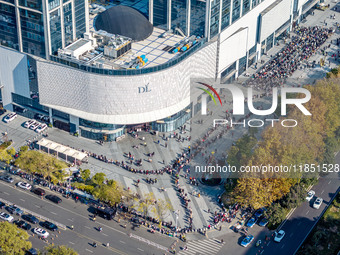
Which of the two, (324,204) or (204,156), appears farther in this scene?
(204,156)

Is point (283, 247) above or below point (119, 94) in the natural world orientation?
below

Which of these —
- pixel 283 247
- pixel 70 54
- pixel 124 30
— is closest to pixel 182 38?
pixel 124 30

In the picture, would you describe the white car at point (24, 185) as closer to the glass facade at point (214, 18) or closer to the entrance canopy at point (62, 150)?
the entrance canopy at point (62, 150)

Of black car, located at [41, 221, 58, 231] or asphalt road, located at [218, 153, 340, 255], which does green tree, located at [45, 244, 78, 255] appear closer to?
black car, located at [41, 221, 58, 231]

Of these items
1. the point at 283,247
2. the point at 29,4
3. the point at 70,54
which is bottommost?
the point at 283,247

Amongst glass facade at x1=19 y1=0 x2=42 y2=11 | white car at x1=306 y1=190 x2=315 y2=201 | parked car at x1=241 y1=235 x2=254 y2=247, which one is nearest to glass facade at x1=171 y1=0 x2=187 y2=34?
glass facade at x1=19 y1=0 x2=42 y2=11

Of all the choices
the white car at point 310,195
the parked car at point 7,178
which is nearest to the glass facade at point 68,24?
the parked car at point 7,178

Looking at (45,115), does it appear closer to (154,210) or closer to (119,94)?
(119,94)
